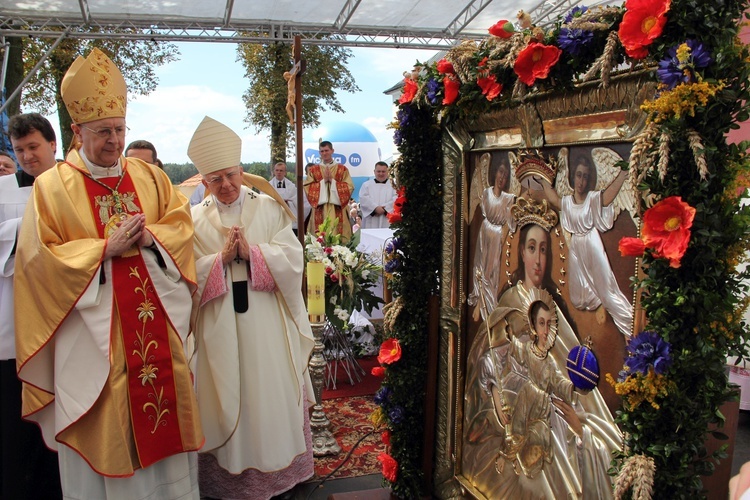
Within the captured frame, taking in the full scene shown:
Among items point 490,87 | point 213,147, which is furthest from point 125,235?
point 490,87

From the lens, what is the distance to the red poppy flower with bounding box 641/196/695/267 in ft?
5.17

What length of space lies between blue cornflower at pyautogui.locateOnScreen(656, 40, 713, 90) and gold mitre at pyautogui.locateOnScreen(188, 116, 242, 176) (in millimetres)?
2467

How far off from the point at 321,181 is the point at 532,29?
797 centimetres

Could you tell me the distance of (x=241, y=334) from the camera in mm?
3531

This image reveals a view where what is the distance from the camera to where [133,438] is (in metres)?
2.98

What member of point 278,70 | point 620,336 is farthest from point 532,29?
point 278,70

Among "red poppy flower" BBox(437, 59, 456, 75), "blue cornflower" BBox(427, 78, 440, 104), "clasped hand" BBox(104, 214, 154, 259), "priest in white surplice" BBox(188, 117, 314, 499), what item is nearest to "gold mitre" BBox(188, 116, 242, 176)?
"priest in white surplice" BBox(188, 117, 314, 499)

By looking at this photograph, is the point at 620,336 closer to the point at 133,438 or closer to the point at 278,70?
the point at 133,438

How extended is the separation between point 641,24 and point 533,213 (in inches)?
35.2

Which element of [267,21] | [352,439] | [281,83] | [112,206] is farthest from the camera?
[281,83]

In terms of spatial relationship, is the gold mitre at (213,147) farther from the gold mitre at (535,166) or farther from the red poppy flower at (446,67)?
the gold mitre at (535,166)

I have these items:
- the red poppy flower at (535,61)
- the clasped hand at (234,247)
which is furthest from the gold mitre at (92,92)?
the red poppy flower at (535,61)

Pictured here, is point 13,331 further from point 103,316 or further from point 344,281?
point 344,281

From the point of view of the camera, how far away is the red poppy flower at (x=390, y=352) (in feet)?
10.8
